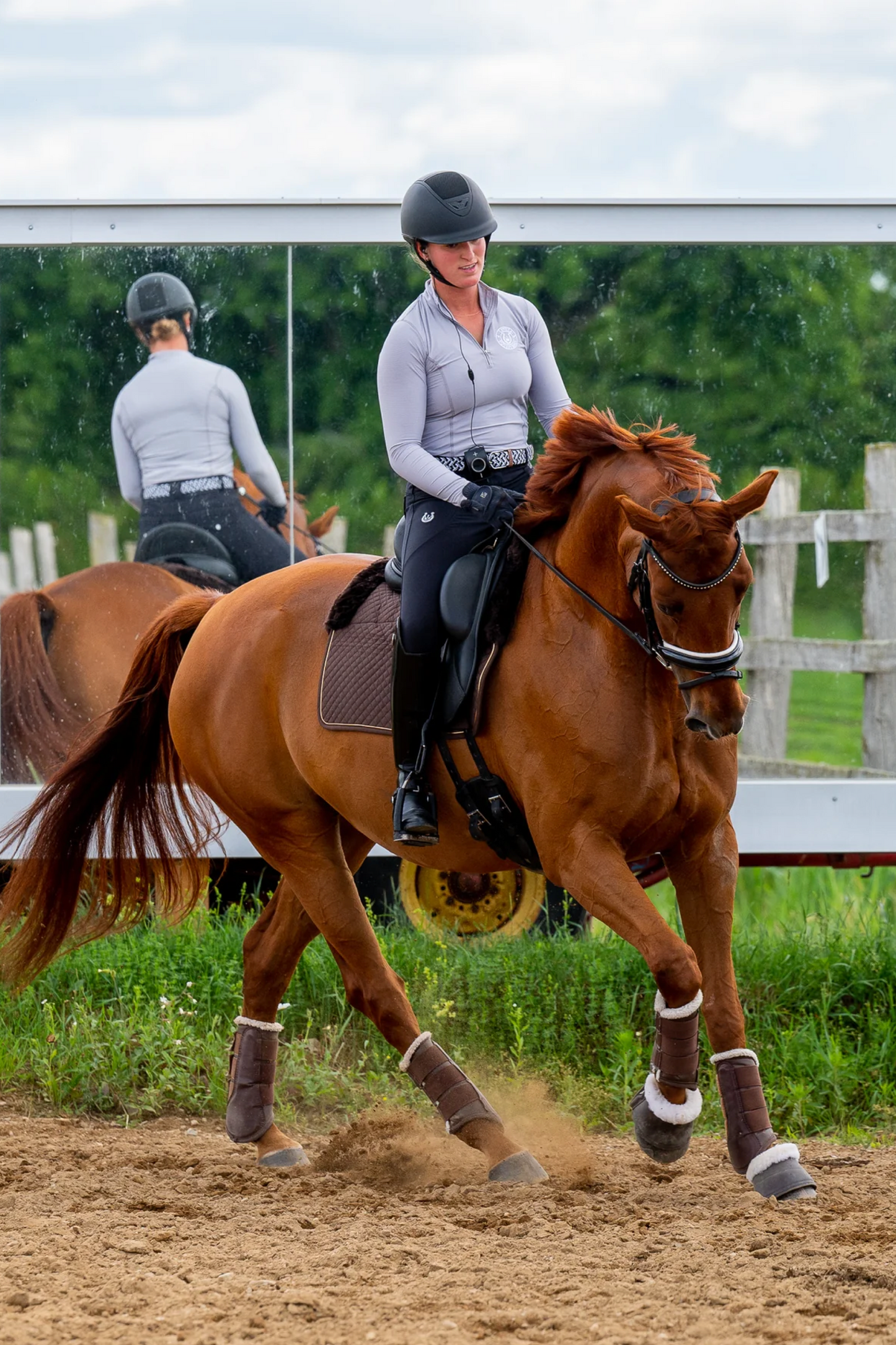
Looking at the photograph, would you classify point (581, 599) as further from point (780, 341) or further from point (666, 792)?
point (780, 341)

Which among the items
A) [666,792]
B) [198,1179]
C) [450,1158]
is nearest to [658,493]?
[666,792]

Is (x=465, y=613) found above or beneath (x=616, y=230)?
beneath

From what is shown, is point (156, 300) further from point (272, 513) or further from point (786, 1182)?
point (786, 1182)

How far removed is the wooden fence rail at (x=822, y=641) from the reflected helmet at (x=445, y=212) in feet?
9.19

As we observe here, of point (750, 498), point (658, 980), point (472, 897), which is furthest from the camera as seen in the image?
point (472, 897)

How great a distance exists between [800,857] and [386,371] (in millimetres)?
3694

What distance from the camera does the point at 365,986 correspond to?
4922 millimetres

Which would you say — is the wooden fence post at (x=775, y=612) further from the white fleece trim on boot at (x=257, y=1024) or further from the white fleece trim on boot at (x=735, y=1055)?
the white fleece trim on boot at (x=735, y=1055)

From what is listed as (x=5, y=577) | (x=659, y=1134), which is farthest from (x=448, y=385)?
(x=5, y=577)

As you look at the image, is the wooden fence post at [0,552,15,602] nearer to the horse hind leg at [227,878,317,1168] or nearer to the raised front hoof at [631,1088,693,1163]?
the horse hind leg at [227,878,317,1168]

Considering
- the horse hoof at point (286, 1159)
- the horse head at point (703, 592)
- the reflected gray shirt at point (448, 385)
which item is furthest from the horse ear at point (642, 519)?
the horse hoof at point (286, 1159)

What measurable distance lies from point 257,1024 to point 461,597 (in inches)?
70.5

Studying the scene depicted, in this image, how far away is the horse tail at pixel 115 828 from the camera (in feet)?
18.0

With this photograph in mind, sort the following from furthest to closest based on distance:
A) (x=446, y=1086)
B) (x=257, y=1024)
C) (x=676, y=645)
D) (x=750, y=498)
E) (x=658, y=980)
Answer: (x=257, y=1024)
(x=446, y=1086)
(x=658, y=980)
(x=676, y=645)
(x=750, y=498)
